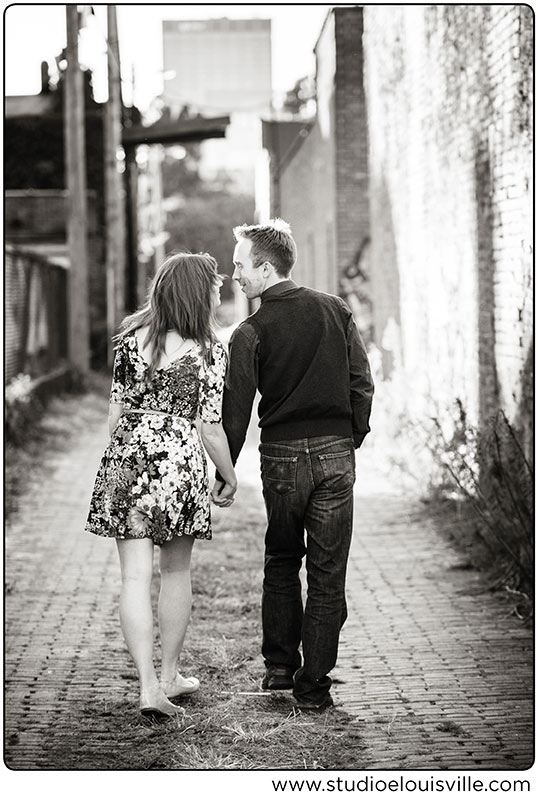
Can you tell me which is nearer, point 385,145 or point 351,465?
point 351,465

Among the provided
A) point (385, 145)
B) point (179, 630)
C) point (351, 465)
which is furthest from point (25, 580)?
point (385, 145)

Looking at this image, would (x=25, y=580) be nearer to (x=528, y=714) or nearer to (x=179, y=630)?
(x=179, y=630)

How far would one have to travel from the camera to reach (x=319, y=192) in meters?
18.0

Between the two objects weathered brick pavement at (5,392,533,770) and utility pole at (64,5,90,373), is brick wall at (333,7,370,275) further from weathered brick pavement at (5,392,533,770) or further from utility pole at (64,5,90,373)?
weathered brick pavement at (5,392,533,770)

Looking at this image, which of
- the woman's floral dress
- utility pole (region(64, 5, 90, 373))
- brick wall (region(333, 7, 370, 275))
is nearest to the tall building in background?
brick wall (region(333, 7, 370, 275))

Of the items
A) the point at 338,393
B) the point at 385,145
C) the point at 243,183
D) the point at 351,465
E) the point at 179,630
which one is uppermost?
the point at 243,183

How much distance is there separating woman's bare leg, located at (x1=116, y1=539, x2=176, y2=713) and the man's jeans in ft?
1.74

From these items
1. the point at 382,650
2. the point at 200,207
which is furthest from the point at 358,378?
the point at 200,207

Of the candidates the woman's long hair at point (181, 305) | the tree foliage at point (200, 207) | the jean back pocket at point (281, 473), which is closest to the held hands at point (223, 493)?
the jean back pocket at point (281, 473)

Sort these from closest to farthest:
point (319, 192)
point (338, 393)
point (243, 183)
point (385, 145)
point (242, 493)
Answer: point (338, 393) < point (242, 493) < point (385, 145) < point (319, 192) < point (243, 183)

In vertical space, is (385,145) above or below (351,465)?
above

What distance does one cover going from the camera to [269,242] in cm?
430

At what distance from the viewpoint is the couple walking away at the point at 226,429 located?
419 centimetres

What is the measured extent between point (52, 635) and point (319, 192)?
43.7 feet
